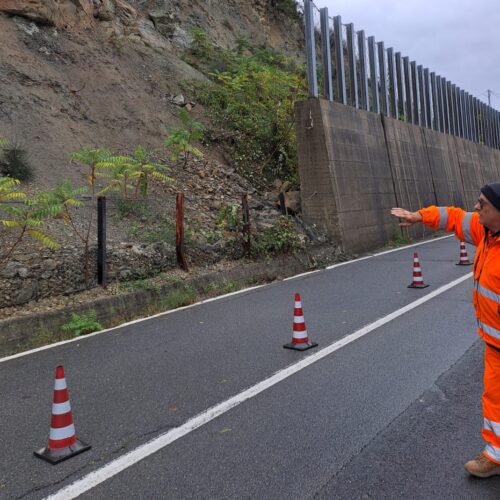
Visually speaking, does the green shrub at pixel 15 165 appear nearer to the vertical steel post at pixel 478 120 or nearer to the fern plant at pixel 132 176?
the fern plant at pixel 132 176

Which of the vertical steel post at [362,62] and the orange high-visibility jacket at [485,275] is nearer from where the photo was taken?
the orange high-visibility jacket at [485,275]

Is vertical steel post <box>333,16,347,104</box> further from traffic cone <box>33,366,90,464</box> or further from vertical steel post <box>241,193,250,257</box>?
traffic cone <box>33,366,90,464</box>

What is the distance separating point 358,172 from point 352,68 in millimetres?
5612

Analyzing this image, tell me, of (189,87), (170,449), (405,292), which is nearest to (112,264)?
(405,292)

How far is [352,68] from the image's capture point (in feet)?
65.0

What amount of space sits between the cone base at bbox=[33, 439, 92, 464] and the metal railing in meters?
14.0

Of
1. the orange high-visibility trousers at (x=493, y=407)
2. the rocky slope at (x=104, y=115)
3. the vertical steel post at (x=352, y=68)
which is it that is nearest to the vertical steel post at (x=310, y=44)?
the vertical steel post at (x=352, y=68)

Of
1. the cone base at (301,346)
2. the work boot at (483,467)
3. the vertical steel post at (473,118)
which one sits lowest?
the work boot at (483,467)

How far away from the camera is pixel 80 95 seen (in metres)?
16.6

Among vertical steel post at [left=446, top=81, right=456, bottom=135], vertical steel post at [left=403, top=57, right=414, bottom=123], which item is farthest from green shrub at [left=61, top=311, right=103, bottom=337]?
vertical steel post at [left=446, top=81, right=456, bottom=135]

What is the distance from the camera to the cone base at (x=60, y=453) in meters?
3.51

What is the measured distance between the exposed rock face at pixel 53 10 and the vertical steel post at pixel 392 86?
1342cm

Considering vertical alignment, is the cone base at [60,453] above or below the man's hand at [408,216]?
below

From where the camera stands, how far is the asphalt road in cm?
313
